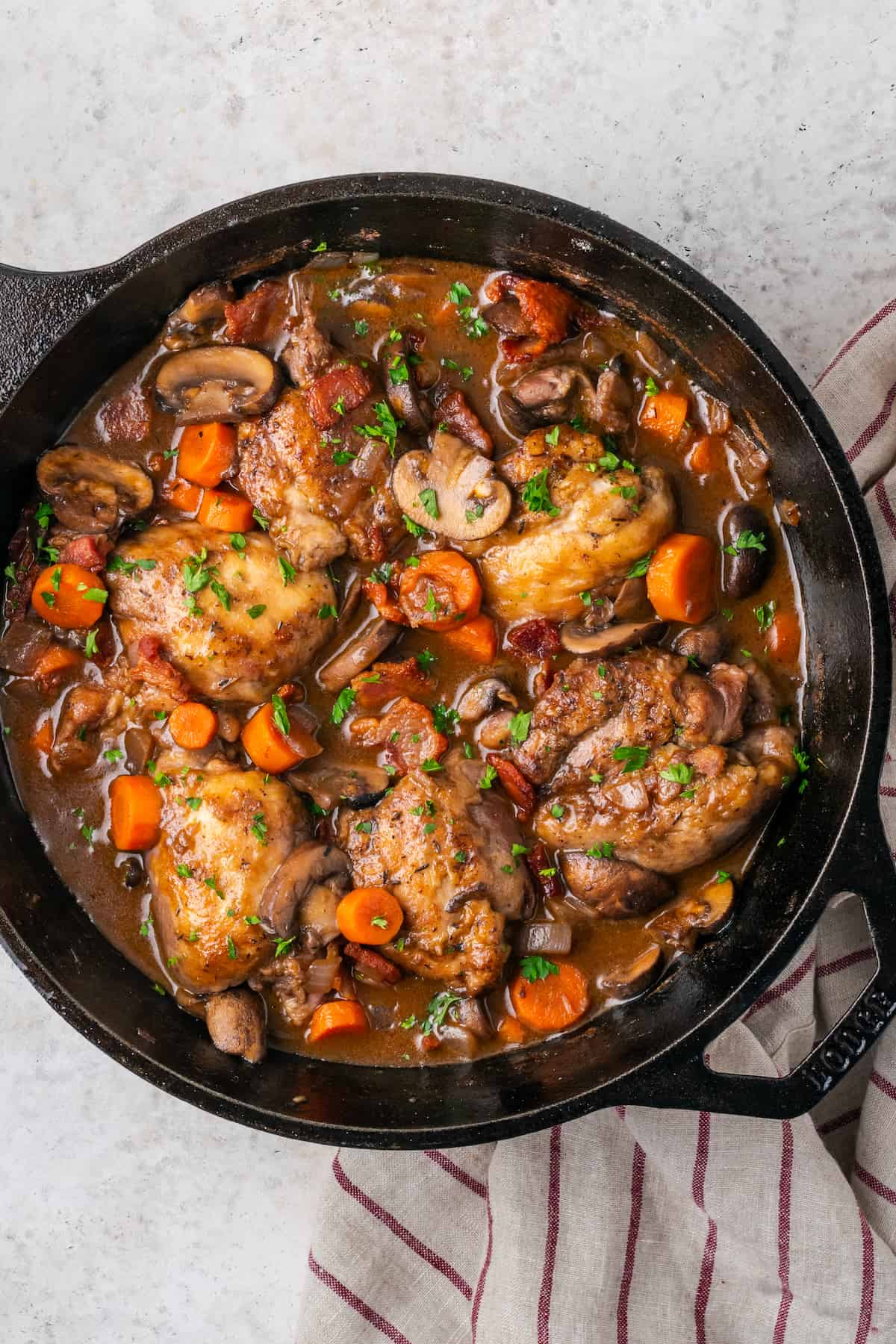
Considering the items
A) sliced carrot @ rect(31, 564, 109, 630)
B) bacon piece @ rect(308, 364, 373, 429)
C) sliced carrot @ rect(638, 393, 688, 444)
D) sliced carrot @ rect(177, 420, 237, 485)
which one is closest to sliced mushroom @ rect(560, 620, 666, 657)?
sliced carrot @ rect(638, 393, 688, 444)

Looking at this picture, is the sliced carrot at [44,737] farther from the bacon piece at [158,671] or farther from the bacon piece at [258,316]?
the bacon piece at [258,316]

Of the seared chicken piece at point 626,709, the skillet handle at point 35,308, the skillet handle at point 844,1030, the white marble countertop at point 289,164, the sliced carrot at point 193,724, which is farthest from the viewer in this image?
the white marble countertop at point 289,164

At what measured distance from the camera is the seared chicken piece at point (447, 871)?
3377 mm

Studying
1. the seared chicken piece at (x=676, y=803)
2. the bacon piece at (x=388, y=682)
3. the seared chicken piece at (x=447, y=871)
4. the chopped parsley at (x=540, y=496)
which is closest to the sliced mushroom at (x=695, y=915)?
the seared chicken piece at (x=676, y=803)

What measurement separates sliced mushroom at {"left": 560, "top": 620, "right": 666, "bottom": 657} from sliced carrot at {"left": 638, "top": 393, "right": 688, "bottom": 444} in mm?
604

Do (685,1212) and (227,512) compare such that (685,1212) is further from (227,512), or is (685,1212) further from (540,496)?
(227,512)

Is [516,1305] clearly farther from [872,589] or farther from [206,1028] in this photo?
[872,589]

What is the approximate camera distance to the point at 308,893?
3.42 metres

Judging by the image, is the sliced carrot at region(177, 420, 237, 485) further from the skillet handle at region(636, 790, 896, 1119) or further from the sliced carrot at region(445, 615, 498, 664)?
the skillet handle at region(636, 790, 896, 1119)

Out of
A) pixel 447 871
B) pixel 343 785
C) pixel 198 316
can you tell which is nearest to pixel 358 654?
pixel 343 785

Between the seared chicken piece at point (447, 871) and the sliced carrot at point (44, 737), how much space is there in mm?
1040

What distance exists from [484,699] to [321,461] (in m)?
0.87

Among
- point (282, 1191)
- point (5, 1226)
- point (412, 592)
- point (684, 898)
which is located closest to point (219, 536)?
point (412, 592)

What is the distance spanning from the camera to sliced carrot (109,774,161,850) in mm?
3506
